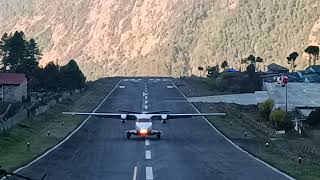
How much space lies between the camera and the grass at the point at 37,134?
3238cm

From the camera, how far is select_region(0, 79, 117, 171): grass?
106 feet

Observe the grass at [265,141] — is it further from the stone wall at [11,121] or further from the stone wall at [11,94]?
the stone wall at [11,94]

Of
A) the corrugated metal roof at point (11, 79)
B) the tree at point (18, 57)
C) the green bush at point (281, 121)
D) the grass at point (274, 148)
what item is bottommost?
the grass at point (274, 148)

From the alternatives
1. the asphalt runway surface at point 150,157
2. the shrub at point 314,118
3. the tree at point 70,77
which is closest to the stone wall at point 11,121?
the asphalt runway surface at point 150,157

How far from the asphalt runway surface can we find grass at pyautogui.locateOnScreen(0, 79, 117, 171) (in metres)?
1.07

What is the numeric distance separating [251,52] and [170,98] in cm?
10514

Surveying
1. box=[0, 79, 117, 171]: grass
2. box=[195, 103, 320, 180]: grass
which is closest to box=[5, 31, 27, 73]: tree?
box=[0, 79, 117, 171]: grass

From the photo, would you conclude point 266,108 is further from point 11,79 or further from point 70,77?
point 70,77

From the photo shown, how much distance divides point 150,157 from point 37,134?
15.8 meters

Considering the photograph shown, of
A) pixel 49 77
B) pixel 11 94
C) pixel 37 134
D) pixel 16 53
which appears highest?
pixel 16 53

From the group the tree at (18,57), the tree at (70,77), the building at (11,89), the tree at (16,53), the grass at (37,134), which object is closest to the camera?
the grass at (37,134)

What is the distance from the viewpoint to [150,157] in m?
32.8

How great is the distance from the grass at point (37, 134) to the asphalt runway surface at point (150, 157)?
1065 millimetres

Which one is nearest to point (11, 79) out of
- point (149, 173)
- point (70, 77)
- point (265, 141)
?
point (70, 77)
